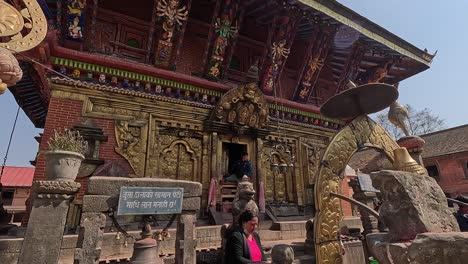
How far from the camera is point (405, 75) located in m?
12.4

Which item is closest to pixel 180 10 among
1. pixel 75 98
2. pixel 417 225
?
pixel 75 98

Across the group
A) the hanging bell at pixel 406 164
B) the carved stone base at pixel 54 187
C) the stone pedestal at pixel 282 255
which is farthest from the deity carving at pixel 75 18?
the hanging bell at pixel 406 164

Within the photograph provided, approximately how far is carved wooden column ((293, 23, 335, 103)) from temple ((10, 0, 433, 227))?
0.14 feet

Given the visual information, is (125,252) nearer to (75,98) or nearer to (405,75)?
(75,98)

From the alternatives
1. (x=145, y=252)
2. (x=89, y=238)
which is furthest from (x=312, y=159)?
(x=89, y=238)

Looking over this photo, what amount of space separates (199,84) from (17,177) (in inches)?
1006

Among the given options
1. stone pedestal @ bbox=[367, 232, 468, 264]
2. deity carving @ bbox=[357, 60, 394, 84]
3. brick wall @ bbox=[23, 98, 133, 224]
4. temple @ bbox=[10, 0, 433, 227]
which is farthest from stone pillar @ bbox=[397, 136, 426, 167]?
deity carving @ bbox=[357, 60, 394, 84]

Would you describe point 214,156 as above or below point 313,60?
below

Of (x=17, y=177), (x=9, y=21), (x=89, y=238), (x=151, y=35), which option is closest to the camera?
(x=9, y=21)

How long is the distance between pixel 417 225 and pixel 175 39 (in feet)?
25.5

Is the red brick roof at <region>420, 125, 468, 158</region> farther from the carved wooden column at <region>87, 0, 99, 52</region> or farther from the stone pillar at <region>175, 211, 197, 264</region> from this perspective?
the carved wooden column at <region>87, 0, 99, 52</region>

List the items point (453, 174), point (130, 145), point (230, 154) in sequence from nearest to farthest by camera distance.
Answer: point (130, 145) < point (230, 154) < point (453, 174)

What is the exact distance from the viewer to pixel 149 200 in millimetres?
3682

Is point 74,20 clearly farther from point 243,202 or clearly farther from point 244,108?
point 243,202
